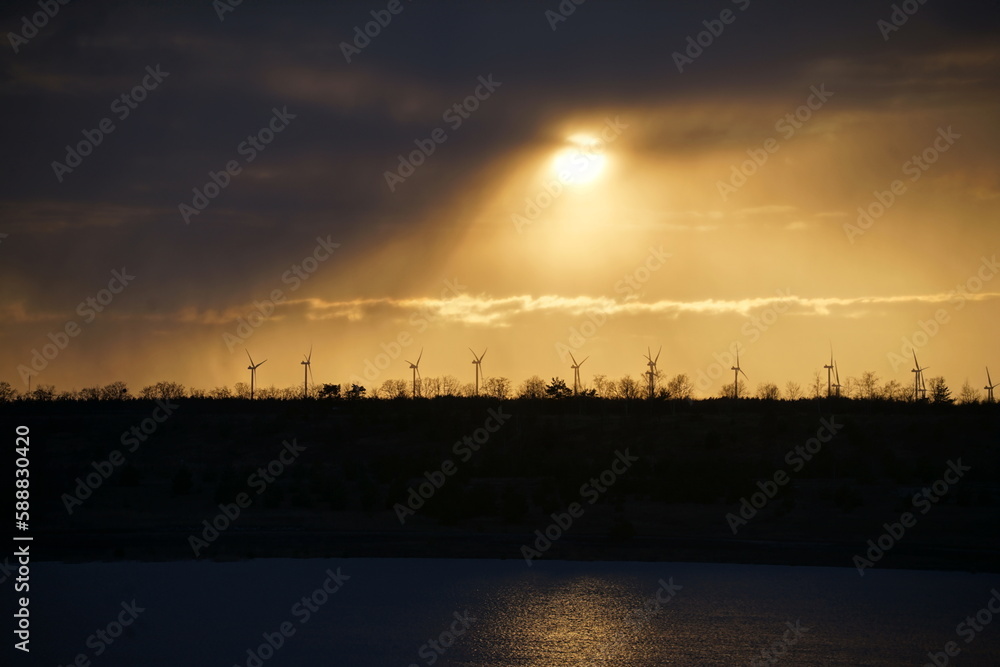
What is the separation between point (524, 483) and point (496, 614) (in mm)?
29764

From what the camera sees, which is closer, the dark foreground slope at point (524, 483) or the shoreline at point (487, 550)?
the shoreline at point (487, 550)

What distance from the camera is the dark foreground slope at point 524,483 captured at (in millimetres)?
47531

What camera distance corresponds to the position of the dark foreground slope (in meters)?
47.5

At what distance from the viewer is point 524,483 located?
210 ft

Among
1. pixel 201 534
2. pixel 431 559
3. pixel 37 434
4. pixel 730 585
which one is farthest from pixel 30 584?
pixel 37 434

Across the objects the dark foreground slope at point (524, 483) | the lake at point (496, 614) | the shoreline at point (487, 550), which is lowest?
the lake at point (496, 614)

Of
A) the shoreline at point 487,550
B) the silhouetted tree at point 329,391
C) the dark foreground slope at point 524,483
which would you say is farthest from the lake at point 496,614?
the silhouetted tree at point 329,391

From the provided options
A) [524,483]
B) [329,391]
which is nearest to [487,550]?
[524,483]

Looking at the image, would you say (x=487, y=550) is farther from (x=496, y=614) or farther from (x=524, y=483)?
(x=524, y=483)

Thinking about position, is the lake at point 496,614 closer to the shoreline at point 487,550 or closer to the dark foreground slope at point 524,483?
the shoreline at point 487,550

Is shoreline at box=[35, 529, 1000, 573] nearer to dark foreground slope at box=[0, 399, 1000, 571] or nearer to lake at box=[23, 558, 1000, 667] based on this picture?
dark foreground slope at box=[0, 399, 1000, 571]

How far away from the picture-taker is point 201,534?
4950 cm

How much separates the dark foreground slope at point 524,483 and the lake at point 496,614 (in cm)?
351

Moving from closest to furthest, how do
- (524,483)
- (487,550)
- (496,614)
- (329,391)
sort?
(496,614), (487,550), (524,483), (329,391)
